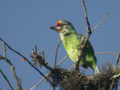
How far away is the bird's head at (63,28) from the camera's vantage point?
4895 millimetres

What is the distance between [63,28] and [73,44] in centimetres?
46

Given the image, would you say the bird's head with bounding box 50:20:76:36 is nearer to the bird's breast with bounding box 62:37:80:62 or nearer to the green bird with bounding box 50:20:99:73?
the green bird with bounding box 50:20:99:73

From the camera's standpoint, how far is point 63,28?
497 cm

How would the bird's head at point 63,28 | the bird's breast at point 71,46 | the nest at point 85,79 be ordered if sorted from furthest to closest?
the bird's head at point 63,28 < the bird's breast at point 71,46 < the nest at point 85,79

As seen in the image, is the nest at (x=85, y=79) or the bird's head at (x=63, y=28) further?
the bird's head at (x=63, y=28)

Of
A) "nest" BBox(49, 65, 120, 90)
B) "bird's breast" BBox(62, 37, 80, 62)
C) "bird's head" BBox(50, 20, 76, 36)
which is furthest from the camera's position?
"bird's head" BBox(50, 20, 76, 36)

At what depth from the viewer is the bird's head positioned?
4.89m

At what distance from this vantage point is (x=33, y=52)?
9.20 ft

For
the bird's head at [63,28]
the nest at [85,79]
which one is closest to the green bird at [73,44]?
the bird's head at [63,28]

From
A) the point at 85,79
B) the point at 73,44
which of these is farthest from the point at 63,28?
the point at 85,79

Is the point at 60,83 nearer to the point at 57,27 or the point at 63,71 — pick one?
the point at 63,71

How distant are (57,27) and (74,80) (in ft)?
5.62

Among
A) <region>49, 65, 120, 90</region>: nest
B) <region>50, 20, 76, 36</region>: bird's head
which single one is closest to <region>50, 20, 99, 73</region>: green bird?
<region>50, 20, 76, 36</region>: bird's head

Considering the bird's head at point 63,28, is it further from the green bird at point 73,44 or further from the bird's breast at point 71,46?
the bird's breast at point 71,46
